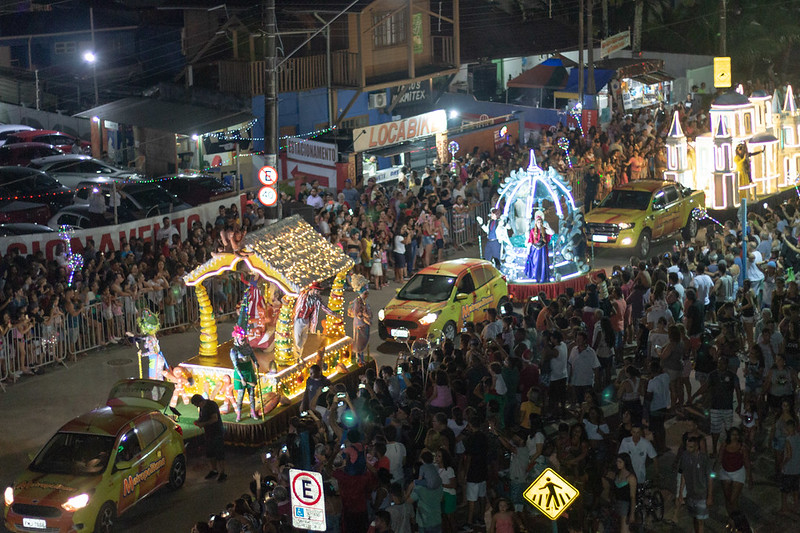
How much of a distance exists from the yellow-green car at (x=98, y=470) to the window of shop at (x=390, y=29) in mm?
22467

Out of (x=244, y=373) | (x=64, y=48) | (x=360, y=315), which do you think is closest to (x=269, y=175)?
(x=360, y=315)

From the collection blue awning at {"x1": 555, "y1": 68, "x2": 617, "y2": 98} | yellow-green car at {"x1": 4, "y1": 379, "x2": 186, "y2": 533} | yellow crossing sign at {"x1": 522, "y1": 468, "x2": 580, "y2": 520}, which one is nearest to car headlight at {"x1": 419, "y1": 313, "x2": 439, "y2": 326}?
yellow-green car at {"x1": 4, "y1": 379, "x2": 186, "y2": 533}

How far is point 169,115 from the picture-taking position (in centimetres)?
3388

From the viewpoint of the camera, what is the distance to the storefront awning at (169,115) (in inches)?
1265

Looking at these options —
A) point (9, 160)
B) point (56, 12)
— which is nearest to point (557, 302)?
point (9, 160)

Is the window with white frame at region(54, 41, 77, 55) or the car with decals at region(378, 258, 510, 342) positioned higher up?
the window with white frame at region(54, 41, 77, 55)

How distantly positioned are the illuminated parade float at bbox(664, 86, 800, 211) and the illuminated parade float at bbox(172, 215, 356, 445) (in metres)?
14.8

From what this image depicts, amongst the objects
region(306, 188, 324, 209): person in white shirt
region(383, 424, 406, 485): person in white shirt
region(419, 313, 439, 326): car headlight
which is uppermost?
region(306, 188, 324, 209): person in white shirt

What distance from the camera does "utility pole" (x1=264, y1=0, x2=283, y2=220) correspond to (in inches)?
851

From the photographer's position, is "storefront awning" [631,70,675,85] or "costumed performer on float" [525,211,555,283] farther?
"storefront awning" [631,70,675,85]

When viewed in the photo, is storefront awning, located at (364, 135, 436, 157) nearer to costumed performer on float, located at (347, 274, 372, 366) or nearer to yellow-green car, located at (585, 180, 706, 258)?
yellow-green car, located at (585, 180, 706, 258)

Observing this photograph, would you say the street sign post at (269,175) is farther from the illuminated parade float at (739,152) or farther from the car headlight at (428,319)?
the illuminated parade float at (739,152)

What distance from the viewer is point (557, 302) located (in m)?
19.6

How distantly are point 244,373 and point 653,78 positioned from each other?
104 ft
